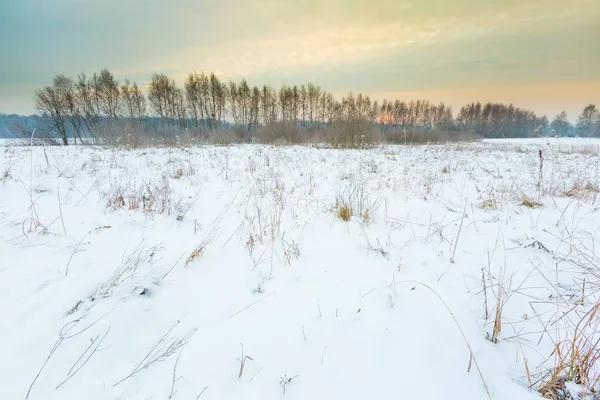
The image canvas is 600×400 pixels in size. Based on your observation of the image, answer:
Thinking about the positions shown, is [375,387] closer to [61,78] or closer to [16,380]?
[16,380]

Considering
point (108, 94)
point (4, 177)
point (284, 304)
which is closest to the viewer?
point (284, 304)

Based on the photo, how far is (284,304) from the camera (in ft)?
4.77

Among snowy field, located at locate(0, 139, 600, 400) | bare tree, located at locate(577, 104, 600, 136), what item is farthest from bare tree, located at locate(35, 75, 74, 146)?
bare tree, located at locate(577, 104, 600, 136)

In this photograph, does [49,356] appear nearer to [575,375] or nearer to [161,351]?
[161,351]

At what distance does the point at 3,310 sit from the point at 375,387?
1867 mm

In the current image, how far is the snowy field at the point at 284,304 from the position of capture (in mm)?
1008

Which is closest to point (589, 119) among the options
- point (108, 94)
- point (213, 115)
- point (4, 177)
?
point (213, 115)

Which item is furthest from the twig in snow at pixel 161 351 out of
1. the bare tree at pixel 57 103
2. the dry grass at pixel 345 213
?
the bare tree at pixel 57 103

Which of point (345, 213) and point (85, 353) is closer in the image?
point (85, 353)

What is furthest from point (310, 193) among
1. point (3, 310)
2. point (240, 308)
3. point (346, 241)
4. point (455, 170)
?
point (455, 170)

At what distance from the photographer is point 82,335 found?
1159 mm

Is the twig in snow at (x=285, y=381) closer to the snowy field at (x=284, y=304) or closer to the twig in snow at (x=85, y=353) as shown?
the snowy field at (x=284, y=304)

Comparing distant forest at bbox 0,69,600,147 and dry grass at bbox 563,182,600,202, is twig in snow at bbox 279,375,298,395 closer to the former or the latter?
dry grass at bbox 563,182,600,202

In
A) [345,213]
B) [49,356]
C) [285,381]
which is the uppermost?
[345,213]
